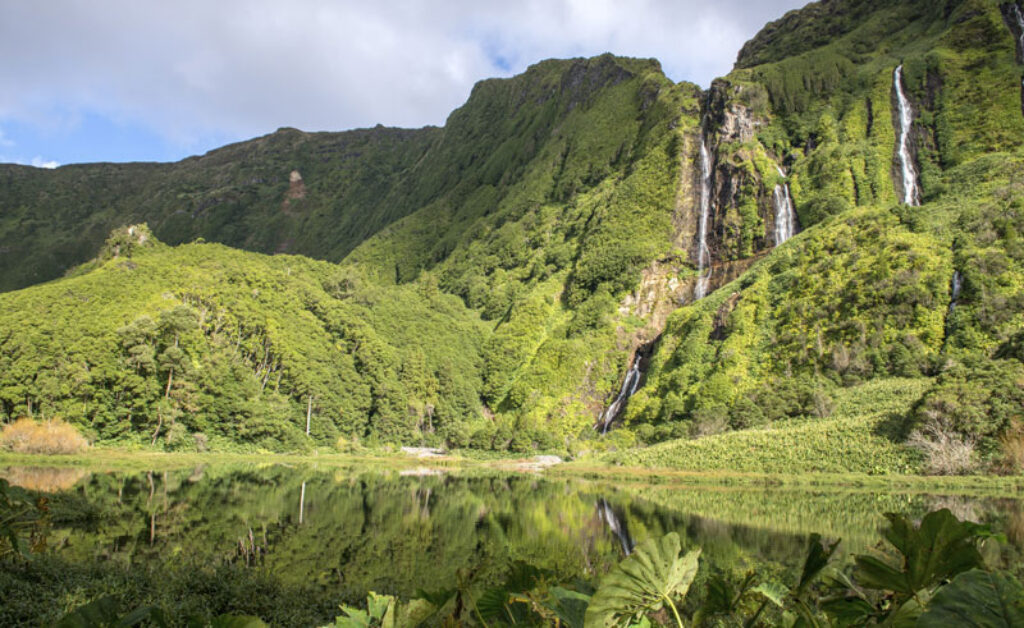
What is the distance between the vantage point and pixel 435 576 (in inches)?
440

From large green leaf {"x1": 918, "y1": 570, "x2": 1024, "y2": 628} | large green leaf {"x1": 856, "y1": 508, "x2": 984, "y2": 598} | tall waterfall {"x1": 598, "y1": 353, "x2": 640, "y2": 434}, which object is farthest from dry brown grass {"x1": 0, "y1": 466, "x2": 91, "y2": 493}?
tall waterfall {"x1": 598, "y1": 353, "x2": 640, "y2": 434}

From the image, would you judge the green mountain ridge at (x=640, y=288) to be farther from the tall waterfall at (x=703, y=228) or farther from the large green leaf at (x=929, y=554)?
the large green leaf at (x=929, y=554)

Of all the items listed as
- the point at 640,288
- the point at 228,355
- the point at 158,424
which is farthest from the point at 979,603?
the point at 640,288

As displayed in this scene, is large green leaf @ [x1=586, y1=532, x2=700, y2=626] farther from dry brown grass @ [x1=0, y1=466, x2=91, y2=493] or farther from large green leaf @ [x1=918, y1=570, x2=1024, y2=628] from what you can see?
dry brown grass @ [x1=0, y1=466, x2=91, y2=493]

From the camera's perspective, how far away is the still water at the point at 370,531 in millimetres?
9211

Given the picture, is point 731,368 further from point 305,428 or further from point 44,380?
point 44,380

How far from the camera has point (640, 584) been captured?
1.19 metres

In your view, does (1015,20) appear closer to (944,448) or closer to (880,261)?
(880,261)

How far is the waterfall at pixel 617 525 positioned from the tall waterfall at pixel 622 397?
3570cm

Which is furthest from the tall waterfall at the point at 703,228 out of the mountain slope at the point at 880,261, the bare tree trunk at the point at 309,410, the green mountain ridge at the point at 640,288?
the bare tree trunk at the point at 309,410

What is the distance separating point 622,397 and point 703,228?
2839 cm

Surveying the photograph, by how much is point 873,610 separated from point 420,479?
119ft

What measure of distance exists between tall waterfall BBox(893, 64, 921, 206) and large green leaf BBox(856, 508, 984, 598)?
80.3m

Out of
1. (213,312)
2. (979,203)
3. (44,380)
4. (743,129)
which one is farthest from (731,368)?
(44,380)
